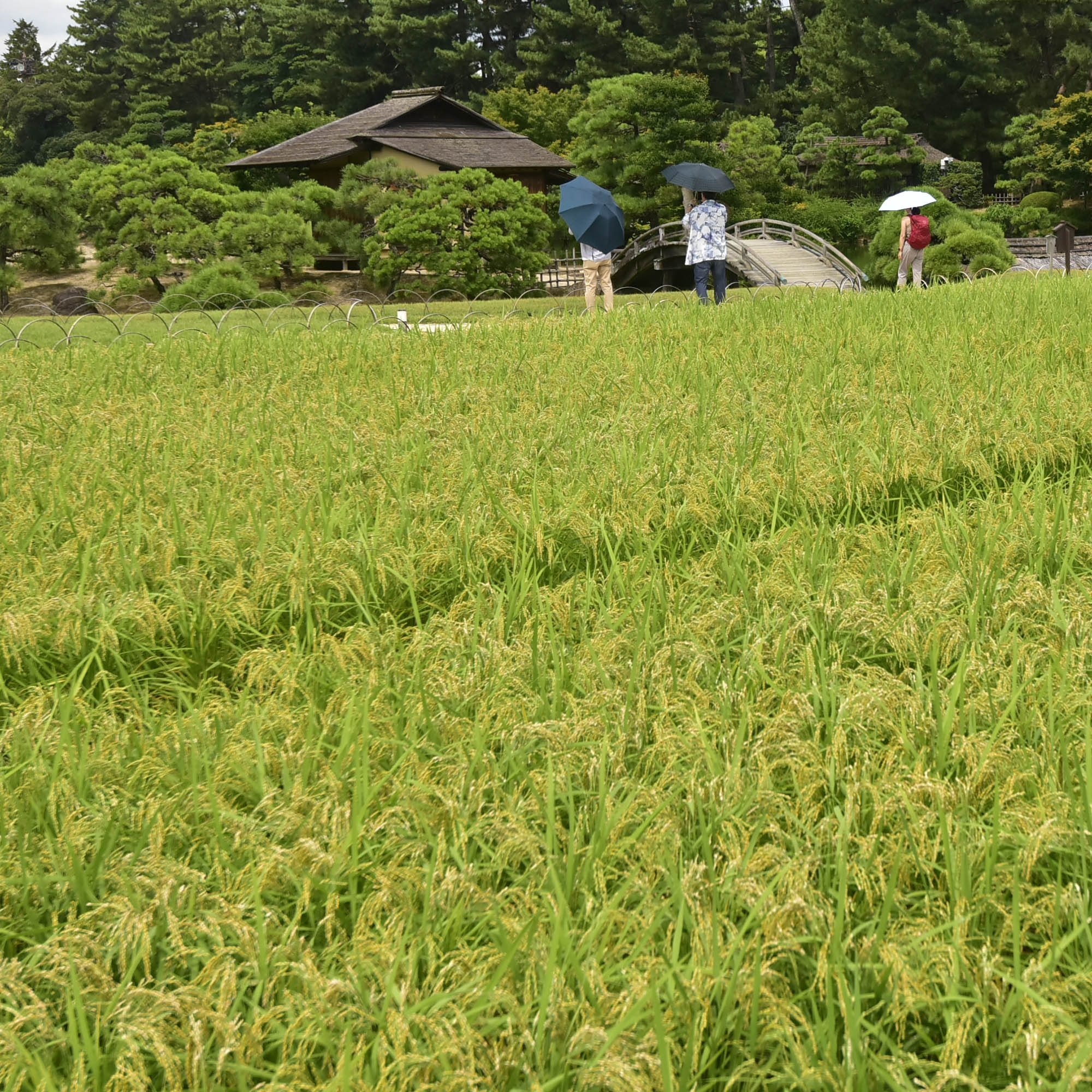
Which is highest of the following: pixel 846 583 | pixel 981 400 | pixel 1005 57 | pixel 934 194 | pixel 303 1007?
pixel 1005 57

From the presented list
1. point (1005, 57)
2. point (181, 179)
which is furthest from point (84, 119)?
point (1005, 57)

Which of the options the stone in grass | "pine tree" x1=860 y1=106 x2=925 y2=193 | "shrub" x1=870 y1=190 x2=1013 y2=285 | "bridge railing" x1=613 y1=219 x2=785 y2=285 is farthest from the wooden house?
"pine tree" x1=860 y1=106 x2=925 y2=193

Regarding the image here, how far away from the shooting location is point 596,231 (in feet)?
46.4

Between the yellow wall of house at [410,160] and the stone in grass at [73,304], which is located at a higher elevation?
the yellow wall of house at [410,160]

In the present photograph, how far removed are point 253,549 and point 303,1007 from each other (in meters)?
2.32

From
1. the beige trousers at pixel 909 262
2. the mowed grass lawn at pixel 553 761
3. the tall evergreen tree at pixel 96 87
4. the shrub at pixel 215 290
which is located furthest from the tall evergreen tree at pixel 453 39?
the mowed grass lawn at pixel 553 761

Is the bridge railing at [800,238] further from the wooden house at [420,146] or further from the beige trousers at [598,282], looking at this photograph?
the beige trousers at [598,282]

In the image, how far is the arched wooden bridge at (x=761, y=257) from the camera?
29.1 metres

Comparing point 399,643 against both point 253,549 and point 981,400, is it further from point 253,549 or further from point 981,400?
point 981,400

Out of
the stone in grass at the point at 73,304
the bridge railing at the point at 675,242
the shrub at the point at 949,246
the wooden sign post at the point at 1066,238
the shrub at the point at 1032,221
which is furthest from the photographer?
the shrub at the point at 1032,221

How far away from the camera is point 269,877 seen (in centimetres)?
202

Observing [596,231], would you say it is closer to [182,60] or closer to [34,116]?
[182,60]

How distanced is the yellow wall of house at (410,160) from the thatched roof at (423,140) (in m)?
0.22

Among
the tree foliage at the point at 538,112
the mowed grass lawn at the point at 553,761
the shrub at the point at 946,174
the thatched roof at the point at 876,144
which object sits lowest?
the mowed grass lawn at the point at 553,761
